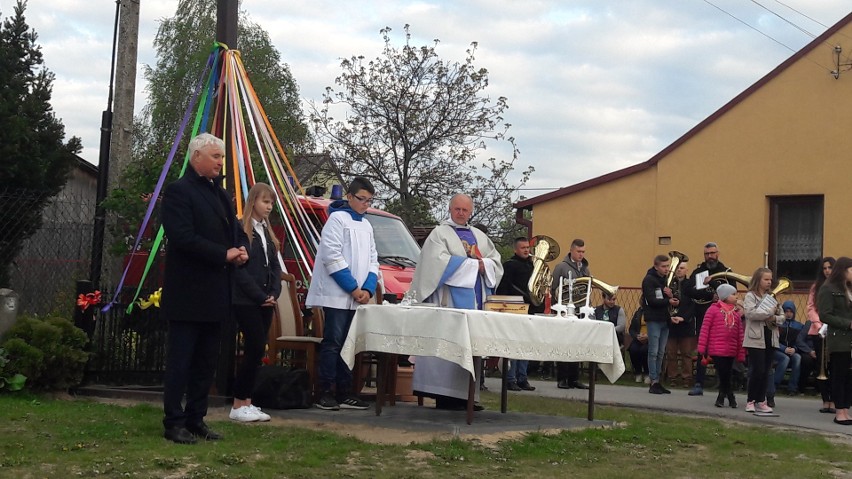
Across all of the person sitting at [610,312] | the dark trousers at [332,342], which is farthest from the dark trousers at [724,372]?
the dark trousers at [332,342]

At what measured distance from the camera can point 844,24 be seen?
2083 cm

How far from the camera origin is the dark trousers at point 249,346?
29.7 feet

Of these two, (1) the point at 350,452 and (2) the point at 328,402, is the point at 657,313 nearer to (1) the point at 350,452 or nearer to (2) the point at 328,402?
(2) the point at 328,402

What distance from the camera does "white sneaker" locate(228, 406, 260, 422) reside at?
8938 mm

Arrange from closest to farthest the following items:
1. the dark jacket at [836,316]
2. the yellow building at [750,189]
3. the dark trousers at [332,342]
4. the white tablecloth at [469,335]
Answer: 1. the white tablecloth at [469,335]
2. the dark trousers at [332,342]
3. the dark jacket at [836,316]
4. the yellow building at [750,189]

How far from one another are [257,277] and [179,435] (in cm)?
196

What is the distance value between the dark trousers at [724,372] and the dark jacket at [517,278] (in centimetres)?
228

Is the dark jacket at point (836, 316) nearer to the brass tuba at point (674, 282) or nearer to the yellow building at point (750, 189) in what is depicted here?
the brass tuba at point (674, 282)

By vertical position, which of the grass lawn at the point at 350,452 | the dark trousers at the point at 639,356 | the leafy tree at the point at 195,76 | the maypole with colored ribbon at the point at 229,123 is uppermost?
the leafy tree at the point at 195,76

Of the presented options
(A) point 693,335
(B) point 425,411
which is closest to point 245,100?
(B) point 425,411

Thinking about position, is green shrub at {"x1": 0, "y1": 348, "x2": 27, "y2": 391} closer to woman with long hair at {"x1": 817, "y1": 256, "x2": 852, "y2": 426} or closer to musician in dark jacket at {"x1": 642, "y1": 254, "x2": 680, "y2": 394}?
woman with long hair at {"x1": 817, "y1": 256, "x2": 852, "y2": 426}

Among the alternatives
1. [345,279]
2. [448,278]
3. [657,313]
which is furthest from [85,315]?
[657,313]

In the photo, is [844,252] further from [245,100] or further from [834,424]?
[245,100]

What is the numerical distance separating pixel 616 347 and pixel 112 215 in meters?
7.16
